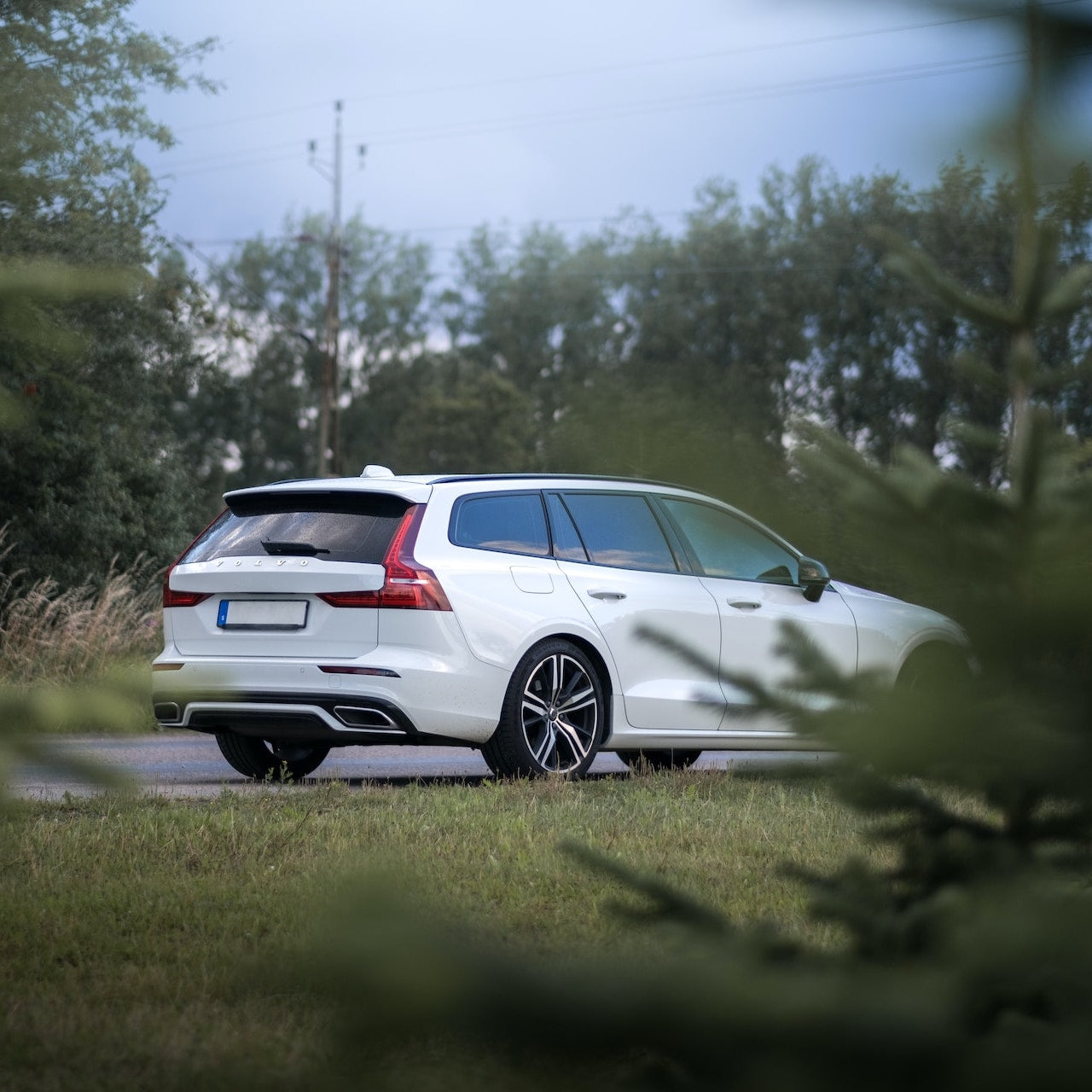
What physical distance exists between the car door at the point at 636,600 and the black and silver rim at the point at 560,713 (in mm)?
226

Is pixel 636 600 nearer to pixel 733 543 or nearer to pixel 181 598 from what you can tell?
pixel 181 598

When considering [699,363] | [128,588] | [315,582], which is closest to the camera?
[699,363]

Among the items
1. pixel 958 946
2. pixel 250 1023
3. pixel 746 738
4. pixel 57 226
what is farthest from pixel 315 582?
pixel 57 226

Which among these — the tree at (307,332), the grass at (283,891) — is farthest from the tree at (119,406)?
the tree at (307,332)

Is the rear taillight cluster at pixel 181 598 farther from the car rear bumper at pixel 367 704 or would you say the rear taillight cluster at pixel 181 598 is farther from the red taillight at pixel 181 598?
the car rear bumper at pixel 367 704

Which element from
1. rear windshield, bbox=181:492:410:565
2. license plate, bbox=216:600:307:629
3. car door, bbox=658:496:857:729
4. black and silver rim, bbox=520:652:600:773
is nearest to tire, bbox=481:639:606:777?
black and silver rim, bbox=520:652:600:773

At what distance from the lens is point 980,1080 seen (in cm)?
113

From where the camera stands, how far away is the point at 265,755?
32.1 ft

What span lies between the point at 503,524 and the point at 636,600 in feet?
2.81

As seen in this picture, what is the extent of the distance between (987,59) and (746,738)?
8.07 metres

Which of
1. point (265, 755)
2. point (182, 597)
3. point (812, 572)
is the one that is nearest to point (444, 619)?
point (182, 597)

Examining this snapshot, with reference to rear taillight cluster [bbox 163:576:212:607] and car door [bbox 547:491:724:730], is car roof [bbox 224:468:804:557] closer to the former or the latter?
car door [bbox 547:491:724:730]

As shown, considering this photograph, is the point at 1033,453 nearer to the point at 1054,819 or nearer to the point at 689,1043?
the point at 1054,819

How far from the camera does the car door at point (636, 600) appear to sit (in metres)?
9.10
